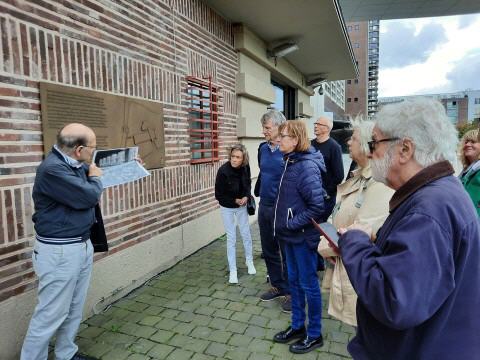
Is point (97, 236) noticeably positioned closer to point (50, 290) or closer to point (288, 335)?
point (50, 290)

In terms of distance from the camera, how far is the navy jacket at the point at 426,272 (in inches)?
44.0

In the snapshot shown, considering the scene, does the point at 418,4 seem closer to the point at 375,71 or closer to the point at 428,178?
the point at 428,178

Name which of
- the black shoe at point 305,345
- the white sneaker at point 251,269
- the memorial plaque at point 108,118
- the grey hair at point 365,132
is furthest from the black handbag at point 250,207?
the grey hair at point 365,132

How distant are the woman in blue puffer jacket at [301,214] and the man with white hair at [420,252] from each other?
1431 mm

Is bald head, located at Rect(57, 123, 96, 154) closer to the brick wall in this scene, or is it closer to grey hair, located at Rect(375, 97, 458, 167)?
the brick wall

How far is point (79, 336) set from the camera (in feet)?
10.9

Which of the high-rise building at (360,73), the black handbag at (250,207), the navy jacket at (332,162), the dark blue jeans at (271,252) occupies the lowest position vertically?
the dark blue jeans at (271,252)

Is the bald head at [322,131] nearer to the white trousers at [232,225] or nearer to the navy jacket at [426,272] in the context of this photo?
the white trousers at [232,225]

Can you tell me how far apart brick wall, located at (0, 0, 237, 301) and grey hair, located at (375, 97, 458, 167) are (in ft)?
9.26

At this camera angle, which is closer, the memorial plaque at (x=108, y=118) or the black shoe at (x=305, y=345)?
the black shoe at (x=305, y=345)

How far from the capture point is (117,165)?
10.1 ft

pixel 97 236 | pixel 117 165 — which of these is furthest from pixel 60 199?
pixel 117 165

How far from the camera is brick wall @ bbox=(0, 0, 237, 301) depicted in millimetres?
2801

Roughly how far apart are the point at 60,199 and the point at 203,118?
151 inches
